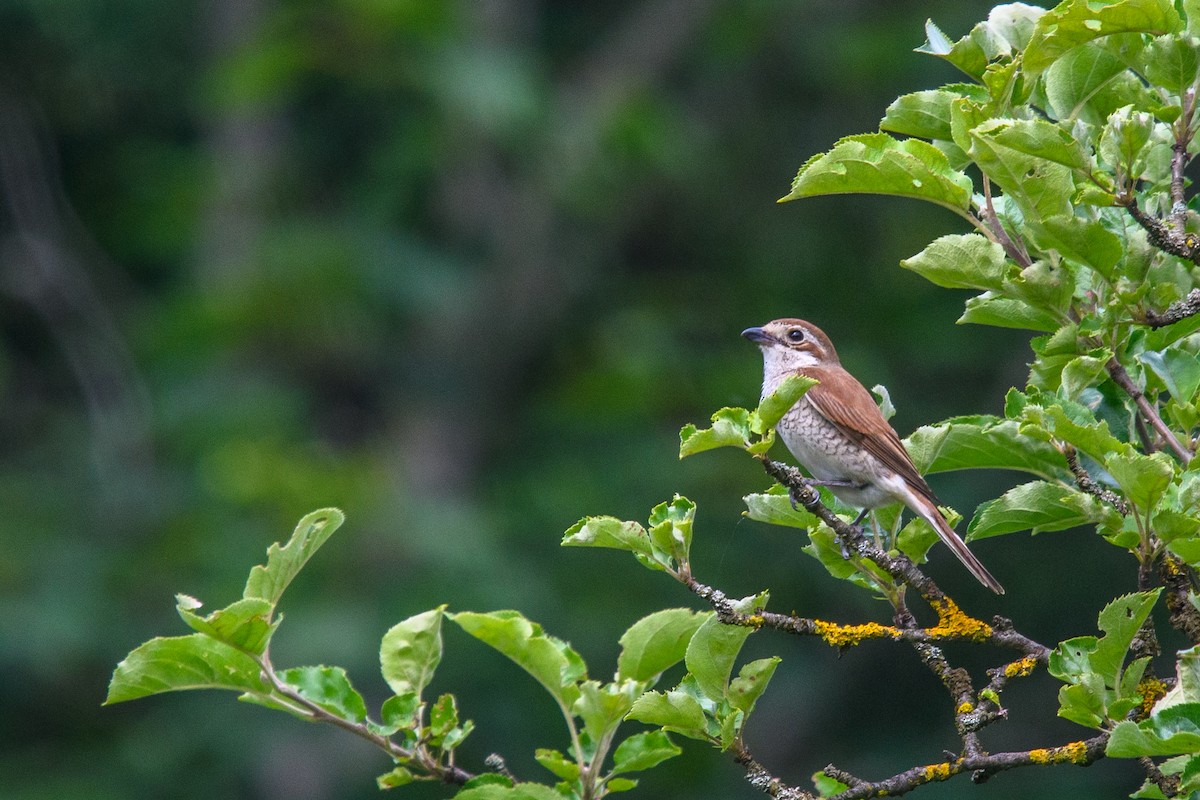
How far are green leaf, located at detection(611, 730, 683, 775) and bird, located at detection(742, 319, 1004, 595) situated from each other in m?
0.95

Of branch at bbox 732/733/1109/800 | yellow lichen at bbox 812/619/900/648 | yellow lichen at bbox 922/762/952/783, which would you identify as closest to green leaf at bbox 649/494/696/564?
yellow lichen at bbox 812/619/900/648

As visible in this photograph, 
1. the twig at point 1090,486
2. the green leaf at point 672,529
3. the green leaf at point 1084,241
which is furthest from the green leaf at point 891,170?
the green leaf at point 672,529

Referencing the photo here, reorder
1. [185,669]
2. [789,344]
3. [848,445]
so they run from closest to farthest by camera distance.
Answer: [185,669] < [848,445] < [789,344]

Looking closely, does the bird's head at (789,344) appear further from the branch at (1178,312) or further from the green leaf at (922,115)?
the branch at (1178,312)

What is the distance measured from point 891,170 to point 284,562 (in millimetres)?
1252

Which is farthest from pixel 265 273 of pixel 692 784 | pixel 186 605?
pixel 186 605

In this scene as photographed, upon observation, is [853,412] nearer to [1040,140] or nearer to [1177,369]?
[1177,369]

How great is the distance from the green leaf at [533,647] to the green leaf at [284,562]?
11.3 inches

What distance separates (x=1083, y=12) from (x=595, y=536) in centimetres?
118

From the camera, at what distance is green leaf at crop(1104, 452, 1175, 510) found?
238 cm

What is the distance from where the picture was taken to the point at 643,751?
2693 mm

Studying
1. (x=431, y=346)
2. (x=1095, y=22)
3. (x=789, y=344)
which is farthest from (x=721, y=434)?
(x=431, y=346)

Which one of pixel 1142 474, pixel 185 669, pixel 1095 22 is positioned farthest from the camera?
pixel 185 669

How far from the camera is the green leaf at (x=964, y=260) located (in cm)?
270
